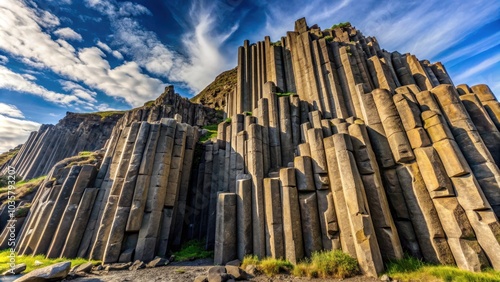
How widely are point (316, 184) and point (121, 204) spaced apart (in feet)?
31.8

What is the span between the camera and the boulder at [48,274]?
6.28 metres

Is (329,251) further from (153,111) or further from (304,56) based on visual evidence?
(153,111)

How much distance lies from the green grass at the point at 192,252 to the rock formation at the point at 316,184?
1.79 feet

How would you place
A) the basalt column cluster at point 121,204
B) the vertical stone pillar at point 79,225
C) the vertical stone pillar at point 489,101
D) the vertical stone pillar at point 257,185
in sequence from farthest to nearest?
1. the vertical stone pillar at point 79,225
2. the basalt column cluster at point 121,204
3. the vertical stone pillar at point 489,101
4. the vertical stone pillar at point 257,185

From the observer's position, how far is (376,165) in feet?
27.0

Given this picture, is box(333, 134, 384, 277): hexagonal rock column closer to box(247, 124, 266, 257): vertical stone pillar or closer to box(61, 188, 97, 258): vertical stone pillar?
box(247, 124, 266, 257): vertical stone pillar

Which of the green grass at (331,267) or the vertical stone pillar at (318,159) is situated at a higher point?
the vertical stone pillar at (318,159)

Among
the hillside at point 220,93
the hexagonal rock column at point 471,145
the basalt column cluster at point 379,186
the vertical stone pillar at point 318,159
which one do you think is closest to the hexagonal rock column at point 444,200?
the basalt column cluster at point 379,186

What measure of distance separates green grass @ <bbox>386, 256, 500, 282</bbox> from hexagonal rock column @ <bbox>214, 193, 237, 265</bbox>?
234 inches

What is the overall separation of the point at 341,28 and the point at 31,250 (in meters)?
31.8

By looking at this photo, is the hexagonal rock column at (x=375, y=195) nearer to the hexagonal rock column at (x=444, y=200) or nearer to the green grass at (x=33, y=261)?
the hexagonal rock column at (x=444, y=200)

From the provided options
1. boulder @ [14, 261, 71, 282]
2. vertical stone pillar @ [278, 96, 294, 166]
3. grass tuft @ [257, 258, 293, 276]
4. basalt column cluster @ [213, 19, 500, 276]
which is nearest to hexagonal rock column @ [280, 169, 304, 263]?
basalt column cluster @ [213, 19, 500, 276]

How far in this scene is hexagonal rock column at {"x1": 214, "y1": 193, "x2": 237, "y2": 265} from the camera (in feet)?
28.7

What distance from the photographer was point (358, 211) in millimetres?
6980
